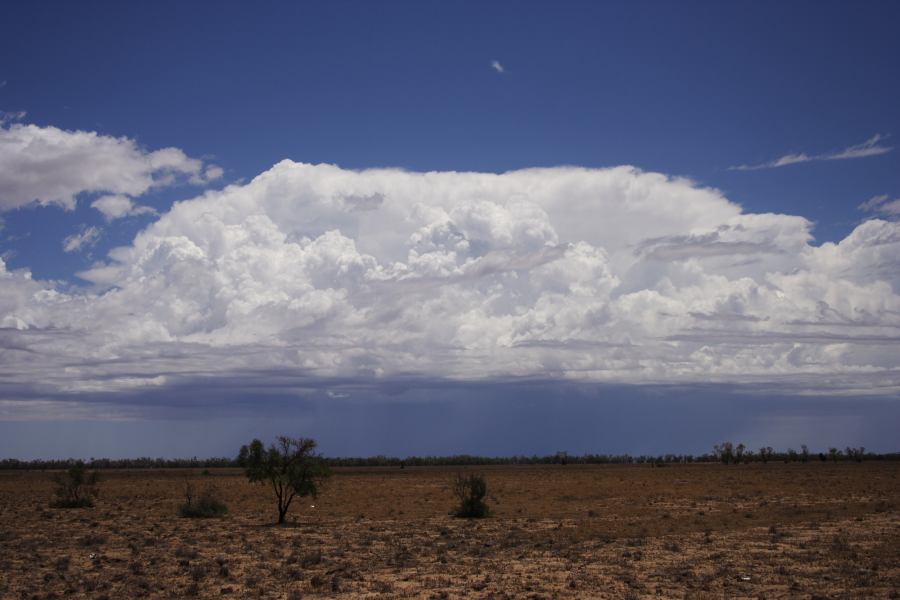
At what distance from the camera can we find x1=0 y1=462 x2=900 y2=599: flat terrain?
22.1 metres

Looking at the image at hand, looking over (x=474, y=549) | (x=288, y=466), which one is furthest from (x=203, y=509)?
(x=474, y=549)

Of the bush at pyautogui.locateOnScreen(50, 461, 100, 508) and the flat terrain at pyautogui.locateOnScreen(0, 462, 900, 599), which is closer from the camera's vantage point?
the flat terrain at pyautogui.locateOnScreen(0, 462, 900, 599)

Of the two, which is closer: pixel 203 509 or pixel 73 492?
pixel 203 509

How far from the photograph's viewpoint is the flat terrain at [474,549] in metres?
22.1

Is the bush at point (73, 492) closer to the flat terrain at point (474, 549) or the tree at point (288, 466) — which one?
the flat terrain at point (474, 549)

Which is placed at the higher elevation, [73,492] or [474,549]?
[73,492]

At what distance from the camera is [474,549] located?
29.6 meters

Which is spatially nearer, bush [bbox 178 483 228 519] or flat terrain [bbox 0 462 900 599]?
flat terrain [bbox 0 462 900 599]

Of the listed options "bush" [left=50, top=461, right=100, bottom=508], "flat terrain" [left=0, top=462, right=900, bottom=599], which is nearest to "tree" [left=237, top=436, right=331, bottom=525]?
"flat terrain" [left=0, top=462, right=900, bottom=599]

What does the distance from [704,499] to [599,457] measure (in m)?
95.4

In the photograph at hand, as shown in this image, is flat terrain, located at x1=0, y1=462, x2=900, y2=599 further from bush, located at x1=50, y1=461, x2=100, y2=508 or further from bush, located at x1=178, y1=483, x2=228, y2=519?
bush, located at x1=50, y1=461, x2=100, y2=508

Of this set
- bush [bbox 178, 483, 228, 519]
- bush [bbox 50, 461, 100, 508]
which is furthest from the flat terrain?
bush [bbox 50, 461, 100, 508]

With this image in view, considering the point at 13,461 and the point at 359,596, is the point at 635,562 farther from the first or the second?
the point at 13,461

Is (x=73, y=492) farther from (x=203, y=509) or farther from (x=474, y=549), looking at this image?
(x=474, y=549)
